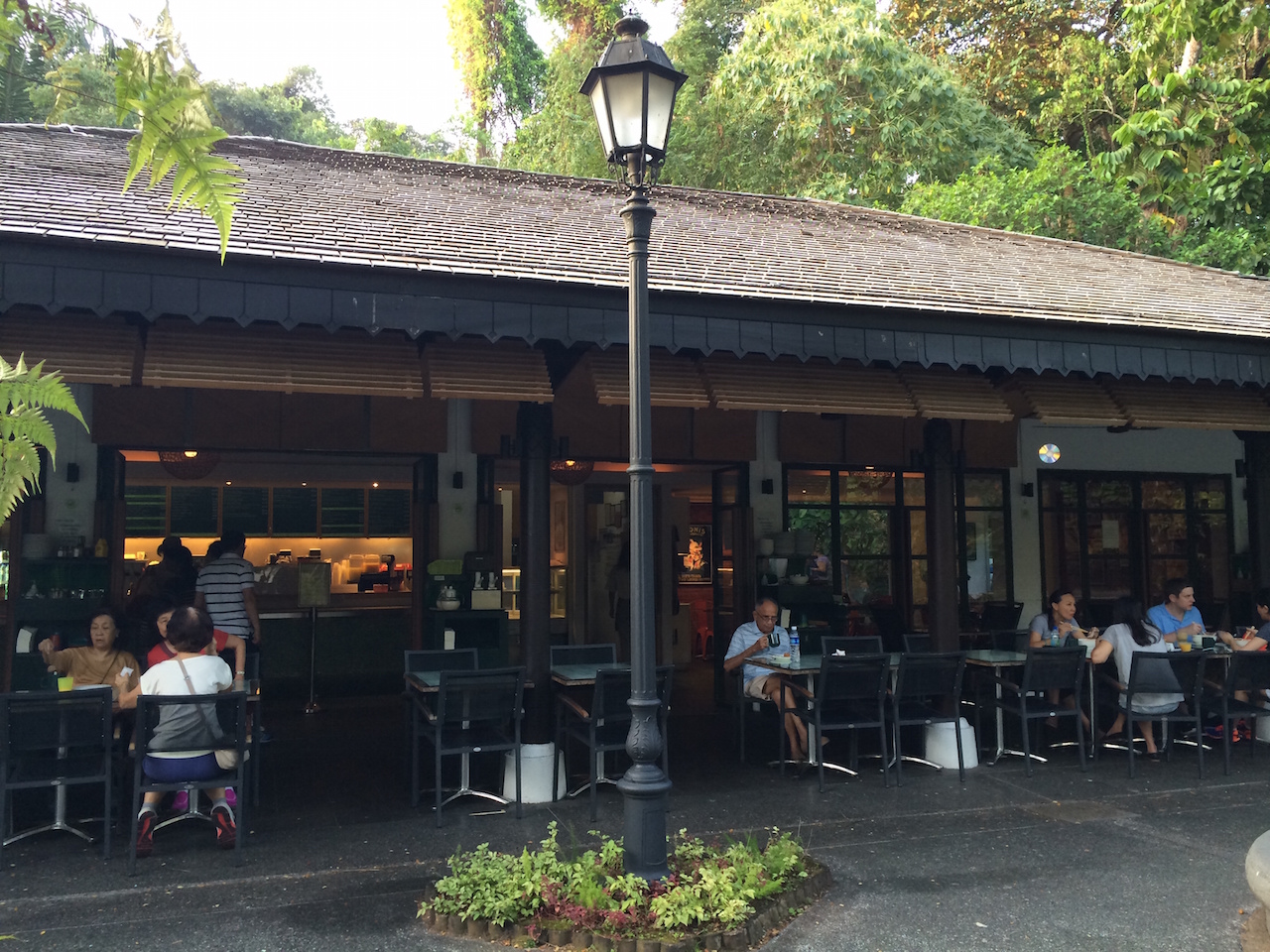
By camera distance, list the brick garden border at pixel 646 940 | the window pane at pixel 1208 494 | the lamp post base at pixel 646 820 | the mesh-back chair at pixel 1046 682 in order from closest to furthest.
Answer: the brick garden border at pixel 646 940 → the lamp post base at pixel 646 820 → the mesh-back chair at pixel 1046 682 → the window pane at pixel 1208 494

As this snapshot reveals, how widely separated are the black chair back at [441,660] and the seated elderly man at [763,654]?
1.99 metres

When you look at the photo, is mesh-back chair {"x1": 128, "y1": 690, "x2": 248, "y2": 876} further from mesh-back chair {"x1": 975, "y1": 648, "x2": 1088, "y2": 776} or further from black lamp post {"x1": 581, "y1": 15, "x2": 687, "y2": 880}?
mesh-back chair {"x1": 975, "y1": 648, "x2": 1088, "y2": 776}

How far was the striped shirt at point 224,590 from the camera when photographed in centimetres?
783

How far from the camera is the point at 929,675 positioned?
23.1ft

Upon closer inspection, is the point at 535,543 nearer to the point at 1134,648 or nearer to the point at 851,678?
the point at 851,678

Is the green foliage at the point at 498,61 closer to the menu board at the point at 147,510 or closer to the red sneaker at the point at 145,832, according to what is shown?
the menu board at the point at 147,510

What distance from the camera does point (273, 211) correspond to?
6.60m

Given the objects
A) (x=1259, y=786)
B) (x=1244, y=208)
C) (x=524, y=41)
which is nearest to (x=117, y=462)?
(x=1259, y=786)

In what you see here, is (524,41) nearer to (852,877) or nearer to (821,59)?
(821,59)

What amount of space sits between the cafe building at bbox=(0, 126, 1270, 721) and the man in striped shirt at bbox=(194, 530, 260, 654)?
3.14 ft

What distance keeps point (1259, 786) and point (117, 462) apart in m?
9.29

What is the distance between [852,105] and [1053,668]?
47.8 ft

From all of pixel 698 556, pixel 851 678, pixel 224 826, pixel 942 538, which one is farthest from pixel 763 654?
pixel 698 556

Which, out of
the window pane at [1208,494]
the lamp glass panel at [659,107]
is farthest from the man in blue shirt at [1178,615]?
the lamp glass panel at [659,107]
